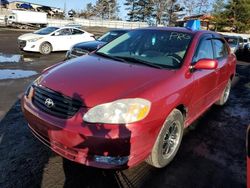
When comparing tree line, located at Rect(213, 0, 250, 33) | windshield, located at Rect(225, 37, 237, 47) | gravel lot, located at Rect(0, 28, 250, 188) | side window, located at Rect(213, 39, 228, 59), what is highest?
tree line, located at Rect(213, 0, 250, 33)

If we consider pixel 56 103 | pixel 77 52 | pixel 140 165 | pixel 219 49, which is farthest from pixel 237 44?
pixel 56 103

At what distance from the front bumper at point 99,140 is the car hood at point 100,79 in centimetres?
27

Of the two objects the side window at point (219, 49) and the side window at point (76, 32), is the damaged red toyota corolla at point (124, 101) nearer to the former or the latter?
the side window at point (219, 49)

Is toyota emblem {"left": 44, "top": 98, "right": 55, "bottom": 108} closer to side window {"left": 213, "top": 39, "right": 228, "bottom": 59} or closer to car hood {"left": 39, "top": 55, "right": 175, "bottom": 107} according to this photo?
car hood {"left": 39, "top": 55, "right": 175, "bottom": 107}

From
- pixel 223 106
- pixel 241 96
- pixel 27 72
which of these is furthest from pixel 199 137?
pixel 27 72

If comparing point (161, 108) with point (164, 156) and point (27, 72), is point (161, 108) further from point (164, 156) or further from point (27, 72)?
point (27, 72)

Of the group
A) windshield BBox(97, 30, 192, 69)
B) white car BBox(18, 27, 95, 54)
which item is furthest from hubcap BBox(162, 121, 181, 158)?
white car BBox(18, 27, 95, 54)

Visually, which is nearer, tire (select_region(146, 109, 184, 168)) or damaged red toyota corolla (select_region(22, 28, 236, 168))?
damaged red toyota corolla (select_region(22, 28, 236, 168))

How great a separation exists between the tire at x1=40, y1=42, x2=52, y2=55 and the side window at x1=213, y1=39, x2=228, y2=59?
10001mm

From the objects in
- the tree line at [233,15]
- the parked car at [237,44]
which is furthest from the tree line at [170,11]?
the parked car at [237,44]

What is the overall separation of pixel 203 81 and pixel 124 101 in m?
1.72

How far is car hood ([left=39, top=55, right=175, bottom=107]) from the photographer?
2.86 m

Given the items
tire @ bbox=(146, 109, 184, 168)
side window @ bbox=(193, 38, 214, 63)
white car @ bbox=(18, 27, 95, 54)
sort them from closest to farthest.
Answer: tire @ bbox=(146, 109, 184, 168) < side window @ bbox=(193, 38, 214, 63) < white car @ bbox=(18, 27, 95, 54)

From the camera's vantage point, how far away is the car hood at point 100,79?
2.86 meters
